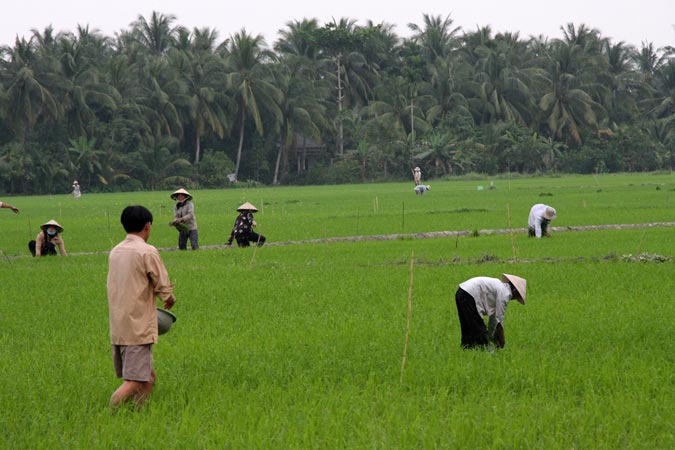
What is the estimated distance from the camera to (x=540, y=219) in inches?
593

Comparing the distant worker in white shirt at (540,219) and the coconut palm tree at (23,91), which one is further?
the coconut palm tree at (23,91)

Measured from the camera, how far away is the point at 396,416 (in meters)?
4.76

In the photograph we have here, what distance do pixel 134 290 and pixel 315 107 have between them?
48.6 metres

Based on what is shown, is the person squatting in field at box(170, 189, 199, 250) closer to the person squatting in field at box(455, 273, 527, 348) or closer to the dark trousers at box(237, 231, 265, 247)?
the dark trousers at box(237, 231, 265, 247)

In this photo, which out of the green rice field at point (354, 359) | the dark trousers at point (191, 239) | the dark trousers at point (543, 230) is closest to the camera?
the green rice field at point (354, 359)

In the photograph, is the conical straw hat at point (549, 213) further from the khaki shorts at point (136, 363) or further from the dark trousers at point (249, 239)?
the khaki shorts at point (136, 363)

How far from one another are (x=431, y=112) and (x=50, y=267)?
4290cm

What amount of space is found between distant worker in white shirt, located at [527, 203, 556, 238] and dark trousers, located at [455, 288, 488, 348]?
8853 millimetres

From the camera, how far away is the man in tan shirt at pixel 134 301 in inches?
194

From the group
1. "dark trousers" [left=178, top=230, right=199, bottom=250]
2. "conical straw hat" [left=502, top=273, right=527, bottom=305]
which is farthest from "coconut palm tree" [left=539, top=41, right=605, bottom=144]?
"conical straw hat" [left=502, top=273, right=527, bottom=305]

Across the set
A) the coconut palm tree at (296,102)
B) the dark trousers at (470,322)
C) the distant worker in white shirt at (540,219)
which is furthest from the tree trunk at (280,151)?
the dark trousers at (470,322)

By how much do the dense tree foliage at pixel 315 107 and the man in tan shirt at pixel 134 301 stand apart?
42378 mm

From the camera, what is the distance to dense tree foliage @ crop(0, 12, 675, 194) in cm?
4753

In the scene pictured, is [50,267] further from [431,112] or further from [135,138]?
[431,112]
